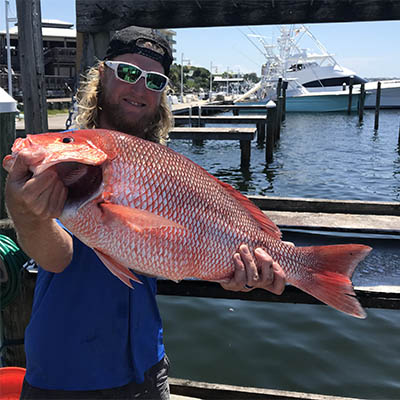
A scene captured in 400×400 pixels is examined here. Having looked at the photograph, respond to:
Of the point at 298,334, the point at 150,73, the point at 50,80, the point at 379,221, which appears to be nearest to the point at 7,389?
the point at 150,73

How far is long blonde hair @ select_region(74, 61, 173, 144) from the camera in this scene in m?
2.37

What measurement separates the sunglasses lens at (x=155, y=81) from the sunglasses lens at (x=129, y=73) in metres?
0.06

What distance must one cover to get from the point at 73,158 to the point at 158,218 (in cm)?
41

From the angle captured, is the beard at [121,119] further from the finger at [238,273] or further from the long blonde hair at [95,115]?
the finger at [238,273]

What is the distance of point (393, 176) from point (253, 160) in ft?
19.9

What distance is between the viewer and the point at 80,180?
1.61 m

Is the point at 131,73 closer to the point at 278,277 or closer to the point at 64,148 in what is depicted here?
the point at 64,148

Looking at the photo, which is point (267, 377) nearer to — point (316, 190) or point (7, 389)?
point (7, 389)

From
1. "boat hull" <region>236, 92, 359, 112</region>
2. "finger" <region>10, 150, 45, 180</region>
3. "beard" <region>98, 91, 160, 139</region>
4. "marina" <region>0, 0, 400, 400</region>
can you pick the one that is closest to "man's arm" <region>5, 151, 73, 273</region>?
"finger" <region>10, 150, 45, 180</region>

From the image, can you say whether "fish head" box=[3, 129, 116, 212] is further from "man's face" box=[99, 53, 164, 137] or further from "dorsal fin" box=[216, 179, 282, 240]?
"dorsal fin" box=[216, 179, 282, 240]

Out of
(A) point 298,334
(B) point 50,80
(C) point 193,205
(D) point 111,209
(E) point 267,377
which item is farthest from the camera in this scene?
(B) point 50,80

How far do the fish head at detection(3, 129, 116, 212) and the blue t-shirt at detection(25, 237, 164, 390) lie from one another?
465 mm

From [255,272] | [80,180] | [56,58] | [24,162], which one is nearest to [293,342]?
[255,272]

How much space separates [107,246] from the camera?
1.64m
